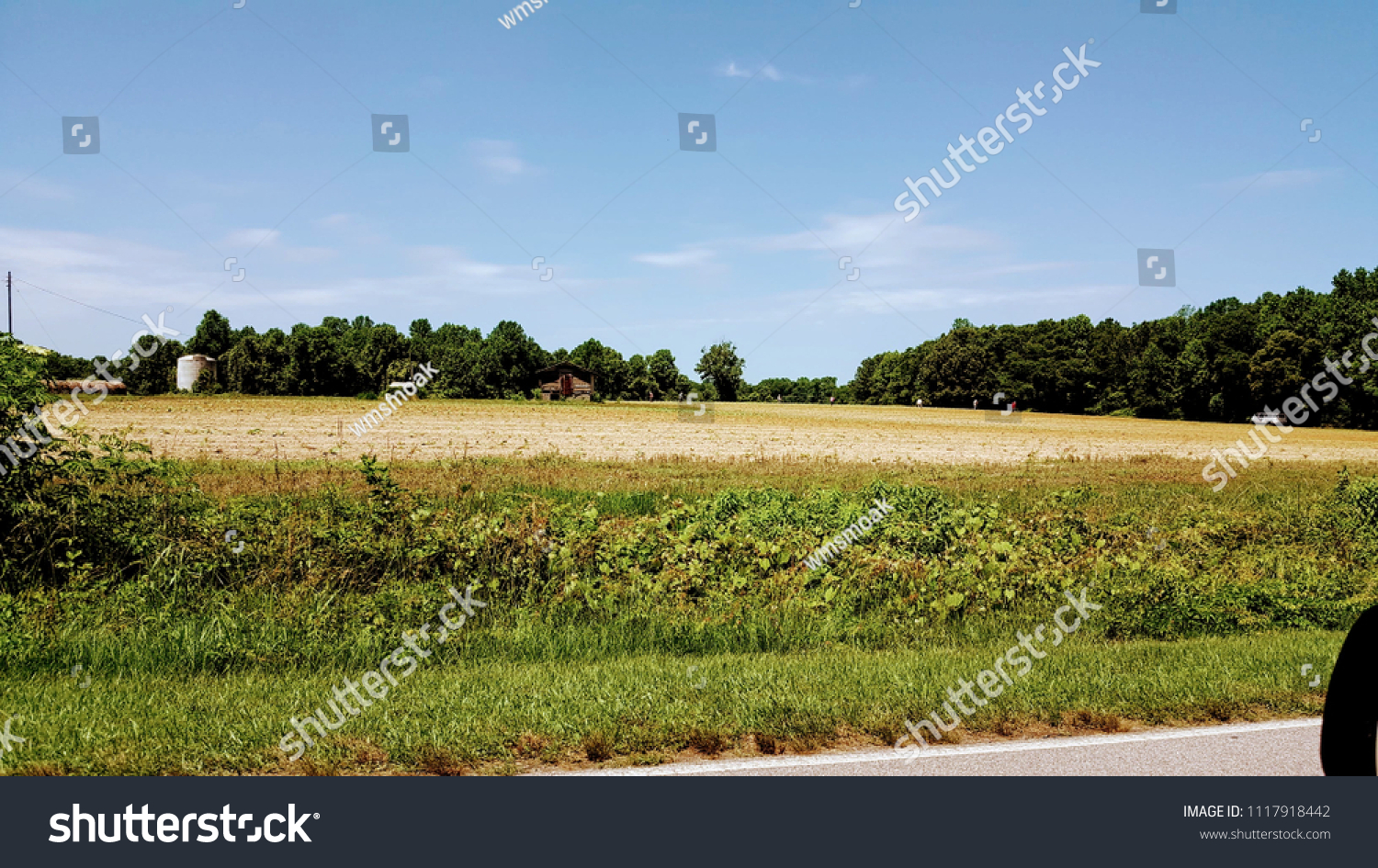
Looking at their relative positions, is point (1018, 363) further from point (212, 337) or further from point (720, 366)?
point (212, 337)

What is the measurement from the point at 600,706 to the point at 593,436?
132 feet

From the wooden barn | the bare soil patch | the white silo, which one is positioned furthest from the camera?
the wooden barn

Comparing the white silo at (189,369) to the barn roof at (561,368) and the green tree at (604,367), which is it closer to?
the barn roof at (561,368)

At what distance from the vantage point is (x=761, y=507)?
43.3 feet

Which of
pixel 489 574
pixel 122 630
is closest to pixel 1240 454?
pixel 489 574

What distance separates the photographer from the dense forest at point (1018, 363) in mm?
94062

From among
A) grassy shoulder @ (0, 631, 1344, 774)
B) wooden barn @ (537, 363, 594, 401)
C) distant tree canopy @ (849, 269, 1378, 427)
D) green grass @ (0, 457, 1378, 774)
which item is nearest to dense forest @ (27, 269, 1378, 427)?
distant tree canopy @ (849, 269, 1378, 427)

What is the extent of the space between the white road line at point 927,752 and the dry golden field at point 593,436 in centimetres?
2620

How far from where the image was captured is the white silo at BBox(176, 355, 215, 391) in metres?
110

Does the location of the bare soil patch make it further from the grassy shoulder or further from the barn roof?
the barn roof

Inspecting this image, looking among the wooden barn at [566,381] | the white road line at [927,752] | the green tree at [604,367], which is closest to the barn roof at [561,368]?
the wooden barn at [566,381]

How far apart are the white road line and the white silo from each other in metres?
121

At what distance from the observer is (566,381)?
130 m
